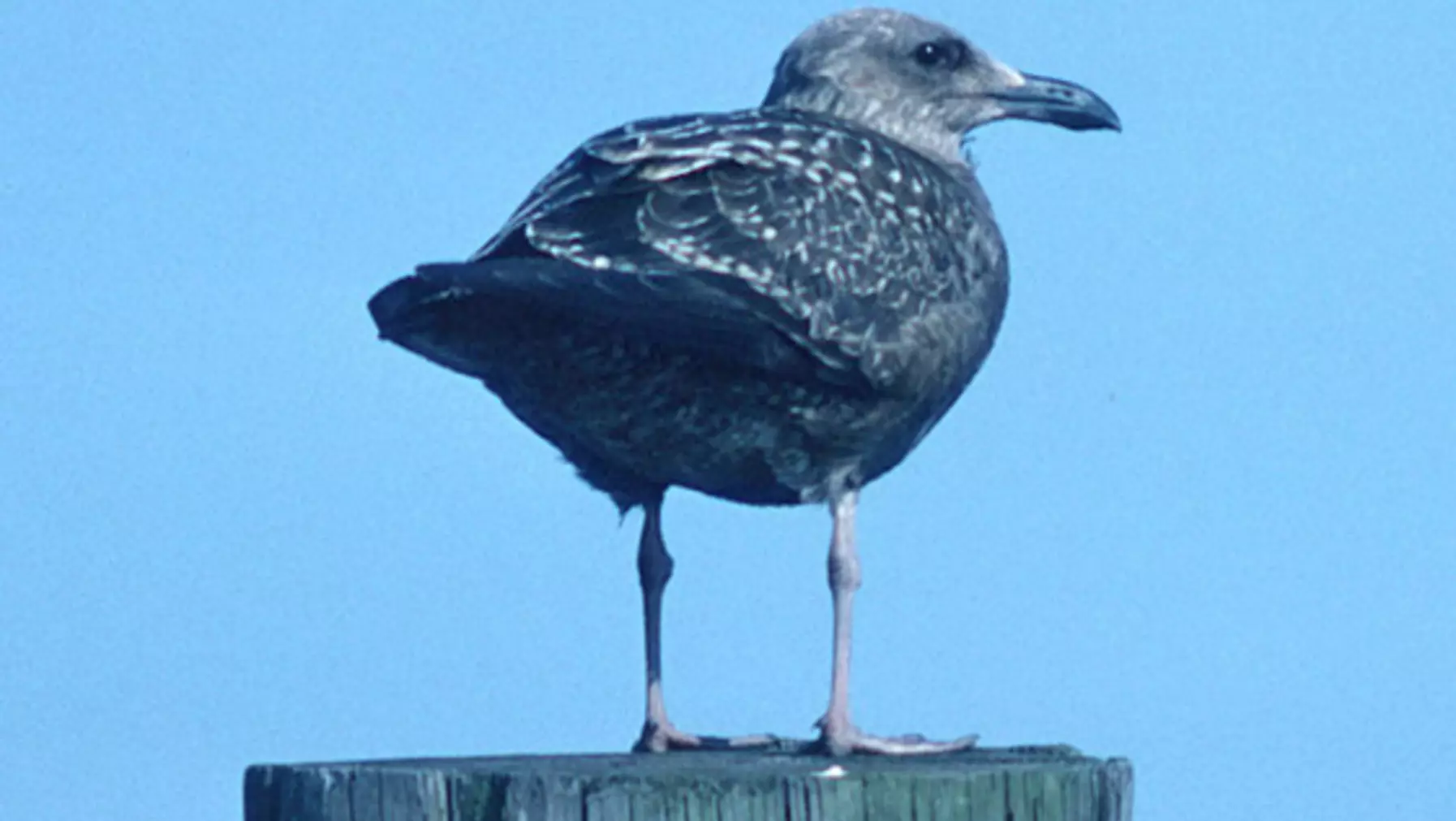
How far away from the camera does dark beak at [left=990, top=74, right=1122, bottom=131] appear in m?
8.28

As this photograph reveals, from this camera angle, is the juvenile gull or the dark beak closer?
the juvenile gull

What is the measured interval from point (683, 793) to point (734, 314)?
65.4 inches

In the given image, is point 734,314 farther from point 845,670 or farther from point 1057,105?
point 1057,105

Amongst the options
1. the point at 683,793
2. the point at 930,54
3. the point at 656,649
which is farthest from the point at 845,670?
the point at 930,54

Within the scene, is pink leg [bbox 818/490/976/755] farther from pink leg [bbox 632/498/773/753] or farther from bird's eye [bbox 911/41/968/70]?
bird's eye [bbox 911/41/968/70]

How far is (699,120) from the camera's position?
7098 mm

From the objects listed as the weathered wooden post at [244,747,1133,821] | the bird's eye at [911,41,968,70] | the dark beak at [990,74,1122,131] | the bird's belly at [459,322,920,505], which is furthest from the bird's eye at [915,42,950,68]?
the weathered wooden post at [244,747,1133,821]

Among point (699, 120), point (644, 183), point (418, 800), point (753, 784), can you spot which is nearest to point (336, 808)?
point (418, 800)

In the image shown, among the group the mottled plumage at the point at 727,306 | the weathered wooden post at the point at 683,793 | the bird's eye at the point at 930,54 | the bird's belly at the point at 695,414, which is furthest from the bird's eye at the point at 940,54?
the weathered wooden post at the point at 683,793

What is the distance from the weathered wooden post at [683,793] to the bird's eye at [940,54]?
9.79ft

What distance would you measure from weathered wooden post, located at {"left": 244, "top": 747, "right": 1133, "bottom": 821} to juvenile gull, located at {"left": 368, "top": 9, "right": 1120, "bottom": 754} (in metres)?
1.09

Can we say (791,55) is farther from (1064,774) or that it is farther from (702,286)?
(1064,774)

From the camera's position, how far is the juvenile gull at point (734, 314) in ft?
21.3

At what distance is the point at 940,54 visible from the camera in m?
8.10
